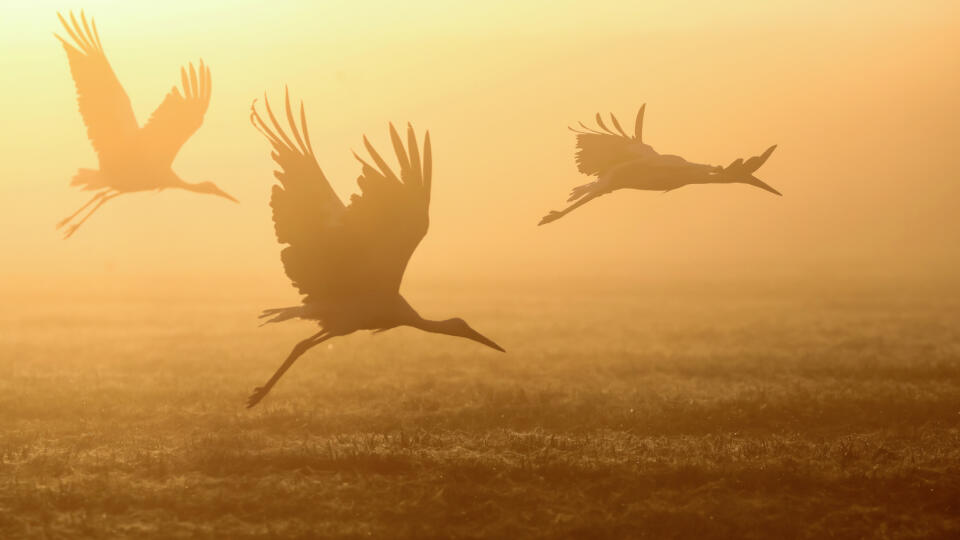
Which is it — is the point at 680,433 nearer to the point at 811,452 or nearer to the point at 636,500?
the point at 811,452

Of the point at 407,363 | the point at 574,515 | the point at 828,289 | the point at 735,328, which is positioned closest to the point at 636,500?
the point at 574,515

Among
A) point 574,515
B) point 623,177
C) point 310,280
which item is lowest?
point 574,515

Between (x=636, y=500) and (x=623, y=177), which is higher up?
(x=623, y=177)

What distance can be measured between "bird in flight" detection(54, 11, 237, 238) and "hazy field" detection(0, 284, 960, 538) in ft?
10.2

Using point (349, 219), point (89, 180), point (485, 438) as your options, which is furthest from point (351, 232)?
point (89, 180)

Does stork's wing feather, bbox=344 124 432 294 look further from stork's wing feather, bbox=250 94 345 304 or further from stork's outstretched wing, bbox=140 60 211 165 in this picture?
stork's outstretched wing, bbox=140 60 211 165

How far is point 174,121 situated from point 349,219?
4535 millimetres

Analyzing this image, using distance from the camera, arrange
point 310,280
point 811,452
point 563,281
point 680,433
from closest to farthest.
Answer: point 310,280, point 811,452, point 680,433, point 563,281

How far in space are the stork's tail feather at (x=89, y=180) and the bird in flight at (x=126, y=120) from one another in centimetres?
39

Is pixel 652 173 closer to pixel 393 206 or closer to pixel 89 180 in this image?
pixel 393 206

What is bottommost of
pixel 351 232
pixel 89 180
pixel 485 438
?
pixel 485 438

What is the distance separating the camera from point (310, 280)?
11.5m

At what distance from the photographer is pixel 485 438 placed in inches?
525

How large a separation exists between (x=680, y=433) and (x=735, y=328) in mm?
14790
